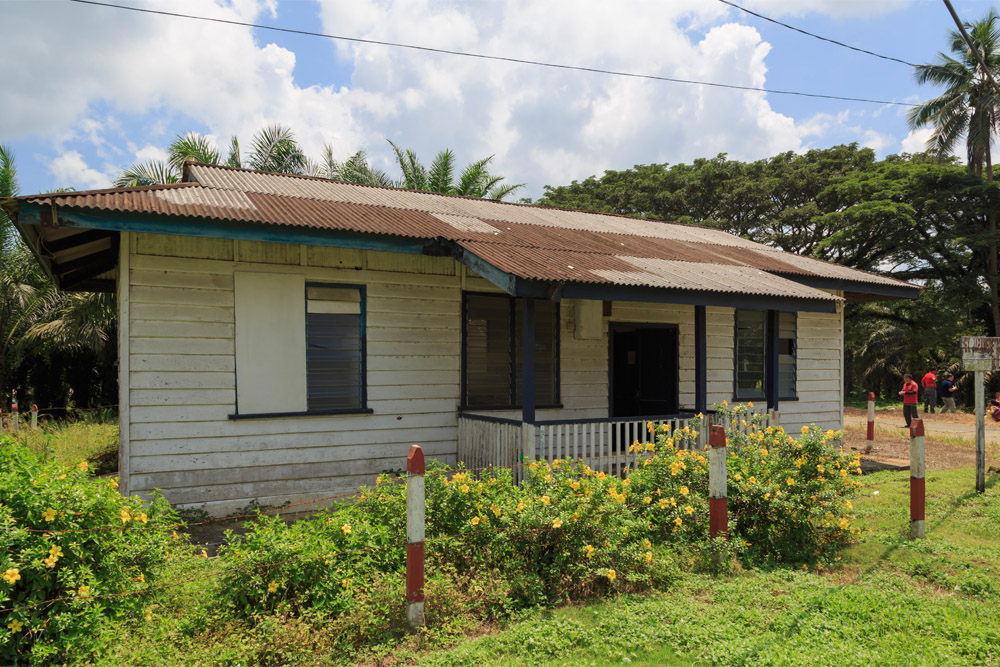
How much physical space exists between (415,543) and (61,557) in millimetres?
2082

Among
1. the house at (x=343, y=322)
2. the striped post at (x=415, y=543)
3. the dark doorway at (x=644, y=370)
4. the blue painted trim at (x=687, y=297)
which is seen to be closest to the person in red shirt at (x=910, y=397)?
the house at (x=343, y=322)

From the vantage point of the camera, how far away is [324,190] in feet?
35.2

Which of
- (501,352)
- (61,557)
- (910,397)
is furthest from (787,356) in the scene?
(61,557)

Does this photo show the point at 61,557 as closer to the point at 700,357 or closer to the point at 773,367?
the point at 700,357

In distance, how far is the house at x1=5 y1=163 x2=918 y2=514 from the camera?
742 centimetres

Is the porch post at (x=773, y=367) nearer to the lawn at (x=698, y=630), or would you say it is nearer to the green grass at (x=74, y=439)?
the lawn at (x=698, y=630)

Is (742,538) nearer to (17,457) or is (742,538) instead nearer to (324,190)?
(17,457)

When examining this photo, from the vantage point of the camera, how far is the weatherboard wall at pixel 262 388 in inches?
293

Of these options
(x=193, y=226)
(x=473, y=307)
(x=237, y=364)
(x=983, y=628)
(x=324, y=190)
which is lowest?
(x=983, y=628)

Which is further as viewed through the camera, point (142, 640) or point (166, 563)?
point (166, 563)

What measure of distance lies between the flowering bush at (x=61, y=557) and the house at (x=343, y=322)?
2859 millimetres

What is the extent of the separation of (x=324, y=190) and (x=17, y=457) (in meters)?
6.73

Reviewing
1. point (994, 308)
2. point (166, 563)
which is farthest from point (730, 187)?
point (166, 563)

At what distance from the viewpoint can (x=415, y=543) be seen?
14.8ft
